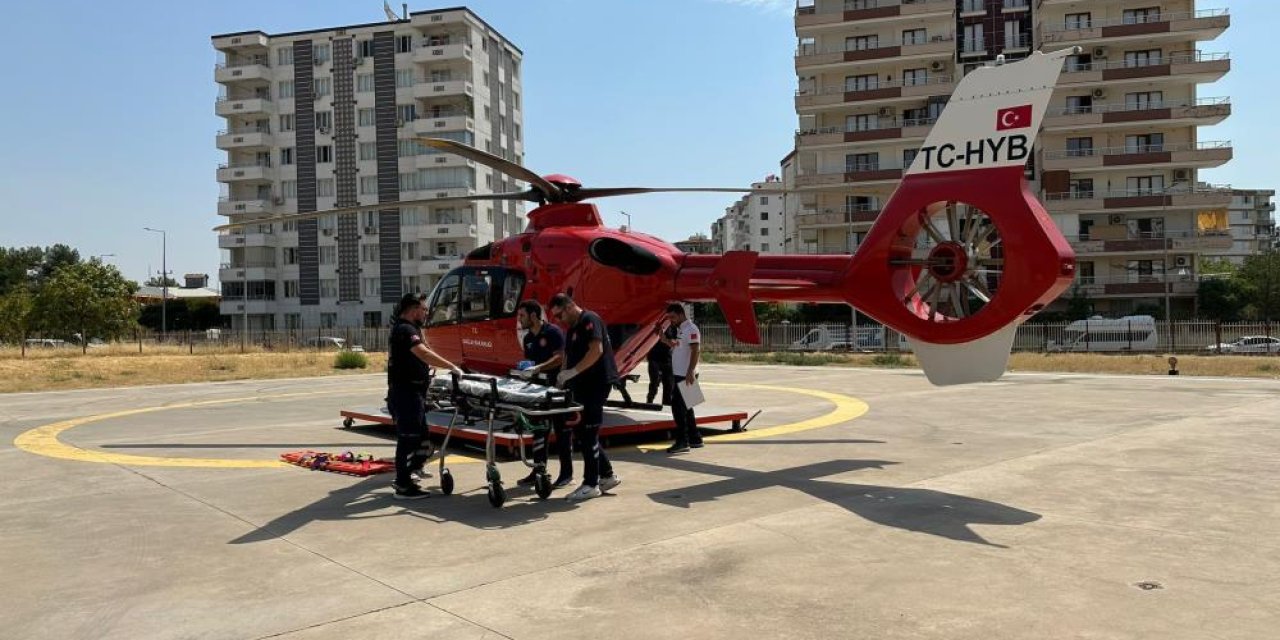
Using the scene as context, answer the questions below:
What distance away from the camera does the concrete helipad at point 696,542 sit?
4980 mm

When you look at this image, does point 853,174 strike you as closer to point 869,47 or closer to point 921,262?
point 869,47

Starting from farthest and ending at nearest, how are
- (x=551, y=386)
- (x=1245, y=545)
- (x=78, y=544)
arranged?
(x=551, y=386) → (x=78, y=544) → (x=1245, y=545)

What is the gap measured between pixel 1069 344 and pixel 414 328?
42.0m

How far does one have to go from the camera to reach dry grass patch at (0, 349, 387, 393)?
2650cm

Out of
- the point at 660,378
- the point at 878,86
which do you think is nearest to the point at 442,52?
the point at 878,86

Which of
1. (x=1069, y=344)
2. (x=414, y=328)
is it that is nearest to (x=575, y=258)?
(x=414, y=328)

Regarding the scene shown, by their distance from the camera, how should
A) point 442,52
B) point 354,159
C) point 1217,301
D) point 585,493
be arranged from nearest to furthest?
point 585,493 < point 1217,301 < point 442,52 < point 354,159

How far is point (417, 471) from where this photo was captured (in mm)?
8883

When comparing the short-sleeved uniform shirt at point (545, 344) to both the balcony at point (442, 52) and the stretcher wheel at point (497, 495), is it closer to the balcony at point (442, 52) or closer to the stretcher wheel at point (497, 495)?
the stretcher wheel at point (497, 495)

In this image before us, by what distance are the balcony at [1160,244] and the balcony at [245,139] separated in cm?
6158

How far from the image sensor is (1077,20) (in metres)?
59.2

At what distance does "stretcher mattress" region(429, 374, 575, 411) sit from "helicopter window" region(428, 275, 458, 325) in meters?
5.31

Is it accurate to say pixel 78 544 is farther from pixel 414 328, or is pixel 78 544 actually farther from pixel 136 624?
pixel 414 328

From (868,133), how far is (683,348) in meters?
54.3
